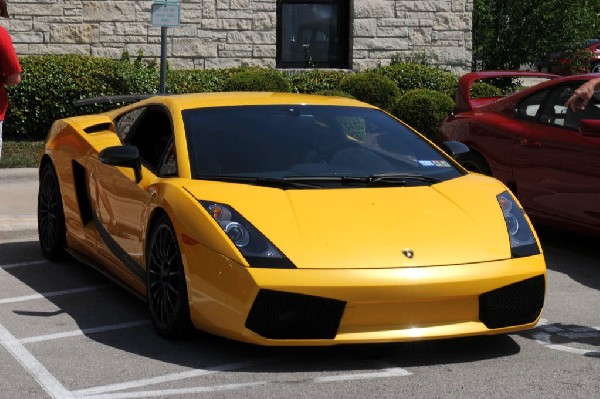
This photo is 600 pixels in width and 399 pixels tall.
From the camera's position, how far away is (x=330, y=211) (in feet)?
21.1

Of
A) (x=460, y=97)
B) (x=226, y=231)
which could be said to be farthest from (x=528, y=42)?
(x=226, y=231)

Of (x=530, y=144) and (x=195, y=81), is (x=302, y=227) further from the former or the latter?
(x=195, y=81)

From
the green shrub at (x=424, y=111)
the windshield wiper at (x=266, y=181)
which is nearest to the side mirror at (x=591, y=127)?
the windshield wiper at (x=266, y=181)

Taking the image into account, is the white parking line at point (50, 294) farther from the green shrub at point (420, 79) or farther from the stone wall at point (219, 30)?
the green shrub at point (420, 79)

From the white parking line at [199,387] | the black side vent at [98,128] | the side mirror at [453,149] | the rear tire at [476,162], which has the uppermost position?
the black side vent at [98,128]

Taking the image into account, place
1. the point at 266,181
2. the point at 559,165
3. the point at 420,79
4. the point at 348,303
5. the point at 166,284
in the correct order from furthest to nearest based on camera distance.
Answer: the point at 420,79 → the point at 559,165 → the point at 266,181 → the point at 166,284 → the point at 348,303

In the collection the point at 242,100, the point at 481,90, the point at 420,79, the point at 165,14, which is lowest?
the point at 481,90

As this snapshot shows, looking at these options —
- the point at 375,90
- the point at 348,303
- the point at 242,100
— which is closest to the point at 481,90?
the point at 375,90

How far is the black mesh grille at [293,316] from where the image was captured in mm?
5914

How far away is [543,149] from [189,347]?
417 centimetres

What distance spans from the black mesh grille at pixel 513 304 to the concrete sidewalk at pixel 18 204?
5.00 meters

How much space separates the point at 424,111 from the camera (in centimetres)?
1608

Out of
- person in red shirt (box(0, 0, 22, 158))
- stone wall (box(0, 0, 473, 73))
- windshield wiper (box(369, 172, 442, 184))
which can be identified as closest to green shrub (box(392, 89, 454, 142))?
stone wall (box(0, 0, 473, 73))

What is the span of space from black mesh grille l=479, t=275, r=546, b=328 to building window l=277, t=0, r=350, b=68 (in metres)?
12.7
